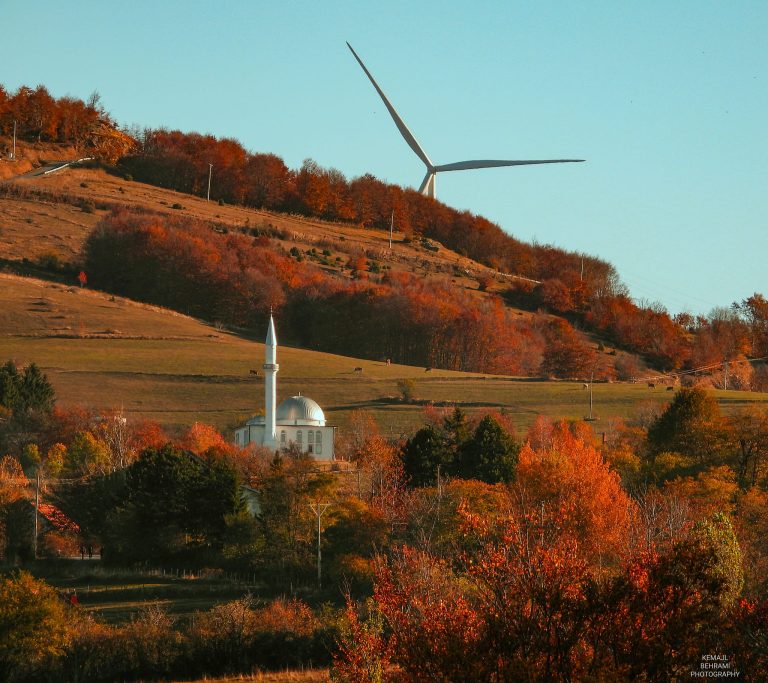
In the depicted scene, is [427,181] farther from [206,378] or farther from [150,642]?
[150,642]

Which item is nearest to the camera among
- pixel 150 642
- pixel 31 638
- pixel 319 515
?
pixel 31 638

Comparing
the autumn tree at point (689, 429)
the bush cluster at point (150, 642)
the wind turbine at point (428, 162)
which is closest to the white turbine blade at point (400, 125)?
the wind turbine at point (428, 162)

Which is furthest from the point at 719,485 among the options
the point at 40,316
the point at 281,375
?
the point at 40,316

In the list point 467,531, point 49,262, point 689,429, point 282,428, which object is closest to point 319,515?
point 467,531

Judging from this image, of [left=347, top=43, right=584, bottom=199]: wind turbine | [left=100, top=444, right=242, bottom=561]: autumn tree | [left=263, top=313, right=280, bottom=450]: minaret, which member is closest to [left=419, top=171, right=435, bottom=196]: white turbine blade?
[left=347, top=43, right=584, bottom=199]: wind turbine

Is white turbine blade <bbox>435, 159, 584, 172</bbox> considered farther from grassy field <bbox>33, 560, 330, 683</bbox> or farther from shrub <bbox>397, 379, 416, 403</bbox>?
grassy field <bbox>33, 560, 330, 683</bbox>

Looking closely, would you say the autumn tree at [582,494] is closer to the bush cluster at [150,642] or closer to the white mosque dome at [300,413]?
the bush cluster at [150,642]
